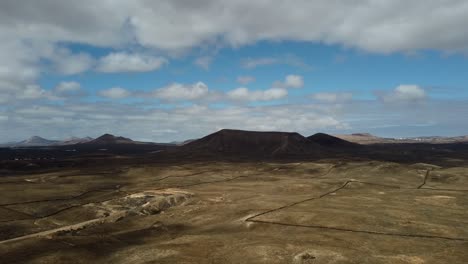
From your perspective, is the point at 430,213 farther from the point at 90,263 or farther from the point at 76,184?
the point at 76,184

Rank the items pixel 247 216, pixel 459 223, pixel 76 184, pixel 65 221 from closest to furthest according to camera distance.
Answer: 1. pixel 459 223
2. pixel 247 216
3. pixel 65 221
4. pixel 76 184

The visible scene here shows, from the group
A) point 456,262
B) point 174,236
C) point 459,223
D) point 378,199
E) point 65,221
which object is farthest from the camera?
point 378,199

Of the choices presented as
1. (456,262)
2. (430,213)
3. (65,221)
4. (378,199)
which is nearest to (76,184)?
(65,221)

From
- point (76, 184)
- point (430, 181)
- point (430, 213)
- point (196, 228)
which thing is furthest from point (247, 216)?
point (430, 181)

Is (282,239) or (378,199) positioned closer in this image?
(282,239)

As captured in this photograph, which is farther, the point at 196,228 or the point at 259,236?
the point at 196,228

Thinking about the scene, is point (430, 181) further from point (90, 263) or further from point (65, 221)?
point (90, 263)
